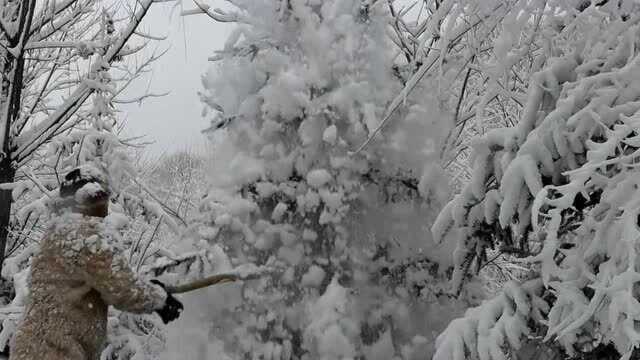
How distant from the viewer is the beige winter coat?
121 inches

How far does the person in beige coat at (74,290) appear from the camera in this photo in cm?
307

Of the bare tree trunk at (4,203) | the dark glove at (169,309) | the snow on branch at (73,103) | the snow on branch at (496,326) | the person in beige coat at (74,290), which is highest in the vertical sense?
the snow on branch at (73,103)

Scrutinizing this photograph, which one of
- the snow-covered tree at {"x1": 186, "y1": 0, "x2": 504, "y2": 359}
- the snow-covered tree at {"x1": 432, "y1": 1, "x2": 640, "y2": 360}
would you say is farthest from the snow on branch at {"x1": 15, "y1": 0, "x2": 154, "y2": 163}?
the snow-covered tree at {"x1": 432, "y1": 1, "x2": 640, "y2": 360}

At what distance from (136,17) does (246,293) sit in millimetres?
3753

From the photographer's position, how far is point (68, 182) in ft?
11.0

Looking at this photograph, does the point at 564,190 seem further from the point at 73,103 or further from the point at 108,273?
the point at 73,103

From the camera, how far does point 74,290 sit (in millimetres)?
3113

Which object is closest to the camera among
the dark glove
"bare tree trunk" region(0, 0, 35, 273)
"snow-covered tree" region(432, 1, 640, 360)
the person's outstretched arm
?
"snow-covered tree" region(432, 1, 640, 360)

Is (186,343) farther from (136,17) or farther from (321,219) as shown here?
(136,17)

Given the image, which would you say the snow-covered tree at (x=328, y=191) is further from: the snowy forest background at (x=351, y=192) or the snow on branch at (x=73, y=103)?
the snow on branch at (x=73, y=103)

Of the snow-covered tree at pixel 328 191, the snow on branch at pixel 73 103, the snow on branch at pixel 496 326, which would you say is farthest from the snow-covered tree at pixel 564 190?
the snow on branch at pixel 73 103

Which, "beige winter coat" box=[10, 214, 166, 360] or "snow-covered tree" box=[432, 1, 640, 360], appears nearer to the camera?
"snow-covered tree" box=[432, 1, 640, 360]

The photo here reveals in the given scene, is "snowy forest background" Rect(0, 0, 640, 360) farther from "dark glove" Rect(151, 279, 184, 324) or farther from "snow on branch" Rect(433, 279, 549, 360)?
"dark glove" Rect(151, 279, 184, 324)

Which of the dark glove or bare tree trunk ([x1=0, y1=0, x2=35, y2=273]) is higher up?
bare tree trunk ([x1=0, y1=0, x2=35, y2=273])
